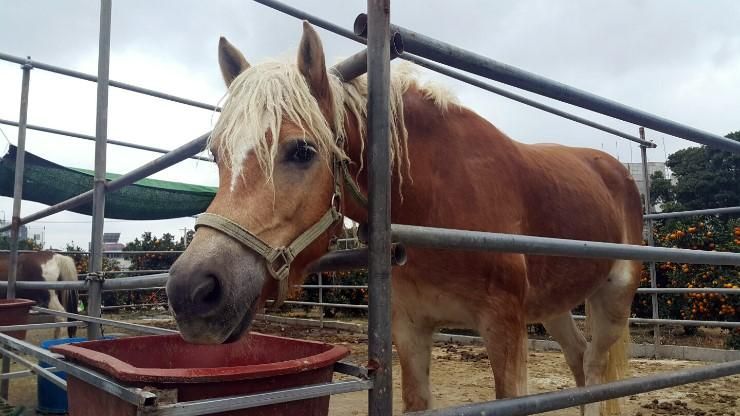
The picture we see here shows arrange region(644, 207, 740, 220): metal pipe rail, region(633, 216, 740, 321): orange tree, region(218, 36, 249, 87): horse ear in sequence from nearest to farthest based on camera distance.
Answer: region(218, 36, 249, 87): horse ear
region(644, 207, 740, 220): metal pipe rail
region(633, 216, 740, 321): orange tree

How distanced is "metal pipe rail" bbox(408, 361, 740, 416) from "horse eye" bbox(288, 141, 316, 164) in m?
0.70

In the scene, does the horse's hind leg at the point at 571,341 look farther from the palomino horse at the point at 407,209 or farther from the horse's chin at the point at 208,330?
the horse's chin at the point at 208,330

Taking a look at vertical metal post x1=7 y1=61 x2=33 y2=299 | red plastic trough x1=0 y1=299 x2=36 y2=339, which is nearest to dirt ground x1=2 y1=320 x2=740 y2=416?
red plastic trough x1=0 y1=299 x2=36 y2=339

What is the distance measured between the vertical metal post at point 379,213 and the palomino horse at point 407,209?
12.7 inches

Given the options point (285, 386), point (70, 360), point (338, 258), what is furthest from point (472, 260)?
point (70, 360)

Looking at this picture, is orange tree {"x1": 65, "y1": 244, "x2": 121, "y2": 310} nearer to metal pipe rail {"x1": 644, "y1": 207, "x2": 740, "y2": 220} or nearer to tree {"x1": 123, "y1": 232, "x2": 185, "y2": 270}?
tree {"x1": 123, "y1": 232, "x2": 185, "y2": 270}

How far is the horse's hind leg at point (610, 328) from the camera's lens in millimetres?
3557

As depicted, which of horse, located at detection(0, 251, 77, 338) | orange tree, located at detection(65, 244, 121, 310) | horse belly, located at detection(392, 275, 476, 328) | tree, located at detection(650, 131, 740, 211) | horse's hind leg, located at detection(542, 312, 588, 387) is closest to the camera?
horse belly, located at detection(392, 275, 476, 328)

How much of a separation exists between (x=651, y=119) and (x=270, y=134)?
128 centimetres

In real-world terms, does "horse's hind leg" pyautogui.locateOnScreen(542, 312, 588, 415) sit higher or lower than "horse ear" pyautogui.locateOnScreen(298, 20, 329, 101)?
lower

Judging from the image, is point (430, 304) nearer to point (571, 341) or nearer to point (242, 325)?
point (242, 325)

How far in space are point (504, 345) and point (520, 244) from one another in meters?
0.85

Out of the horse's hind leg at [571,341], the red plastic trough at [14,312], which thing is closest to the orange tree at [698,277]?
the horse's hind leg at [571,341]

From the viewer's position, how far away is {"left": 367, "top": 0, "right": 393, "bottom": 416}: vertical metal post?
3.38 ft
